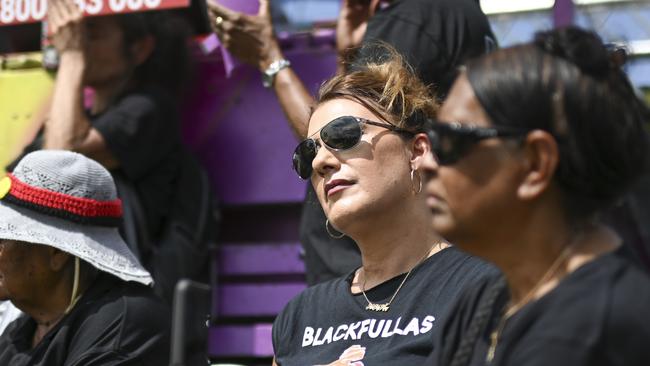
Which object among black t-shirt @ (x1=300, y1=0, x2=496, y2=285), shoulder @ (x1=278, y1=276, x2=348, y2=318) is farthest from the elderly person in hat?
black t-shirt @ (x1=300, y1=0, x2=496, y2=285)

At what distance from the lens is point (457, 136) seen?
1928mm

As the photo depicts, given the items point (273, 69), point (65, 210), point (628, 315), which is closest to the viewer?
point (628, 315)

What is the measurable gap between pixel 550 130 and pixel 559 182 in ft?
0.32

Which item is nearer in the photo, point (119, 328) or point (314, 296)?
point (314, 296)

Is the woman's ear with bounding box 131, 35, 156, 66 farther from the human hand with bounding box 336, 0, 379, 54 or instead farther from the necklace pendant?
the necklace pendant

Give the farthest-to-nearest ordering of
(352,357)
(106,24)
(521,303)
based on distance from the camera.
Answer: (106,24), (352,357), (521,303)

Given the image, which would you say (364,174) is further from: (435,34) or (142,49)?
(142,49)

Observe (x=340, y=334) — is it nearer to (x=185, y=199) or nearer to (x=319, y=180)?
(x=319, y=180)

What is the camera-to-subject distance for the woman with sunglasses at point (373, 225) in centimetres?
267

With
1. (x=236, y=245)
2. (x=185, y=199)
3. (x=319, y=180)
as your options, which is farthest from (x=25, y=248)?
(x=236, y=245)

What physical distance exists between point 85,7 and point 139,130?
0.56m

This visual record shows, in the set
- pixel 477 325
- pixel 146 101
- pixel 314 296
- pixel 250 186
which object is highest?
pixel 477 325

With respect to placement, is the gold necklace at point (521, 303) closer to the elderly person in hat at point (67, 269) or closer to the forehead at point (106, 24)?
the elderly person in hat at point (67, 269)

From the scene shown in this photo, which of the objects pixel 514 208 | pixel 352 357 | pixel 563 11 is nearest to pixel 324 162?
pixel 352 357
